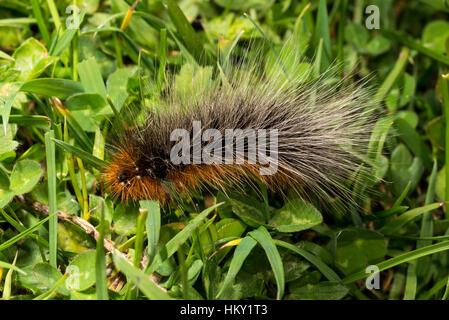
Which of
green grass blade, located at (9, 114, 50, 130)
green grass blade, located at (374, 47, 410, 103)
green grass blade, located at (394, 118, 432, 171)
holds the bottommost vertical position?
green grass blade, located at (394, 118, 432, 171)

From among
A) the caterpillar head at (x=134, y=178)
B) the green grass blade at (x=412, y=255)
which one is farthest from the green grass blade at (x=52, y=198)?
the green grass blade at (x=412, y=255)

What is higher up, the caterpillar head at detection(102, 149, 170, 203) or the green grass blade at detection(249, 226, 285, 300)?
the caterpillar head at detection(102, 149, 170, 203)

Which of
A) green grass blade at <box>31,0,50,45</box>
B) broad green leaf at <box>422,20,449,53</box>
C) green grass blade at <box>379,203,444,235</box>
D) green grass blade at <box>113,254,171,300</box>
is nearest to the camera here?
green grass blade at <box>113,254,171,300</box>

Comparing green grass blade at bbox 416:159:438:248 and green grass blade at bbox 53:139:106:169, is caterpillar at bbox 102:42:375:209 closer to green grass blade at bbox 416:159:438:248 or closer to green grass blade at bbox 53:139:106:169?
green grass blade at bbox 53:139:106:169

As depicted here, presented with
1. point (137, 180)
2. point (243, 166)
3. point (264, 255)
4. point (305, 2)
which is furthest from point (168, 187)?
point (305, 2)

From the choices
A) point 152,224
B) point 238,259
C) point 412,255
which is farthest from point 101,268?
point 412,255

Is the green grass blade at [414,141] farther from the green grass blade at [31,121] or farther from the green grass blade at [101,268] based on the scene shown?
the green grass blade at [31,121]

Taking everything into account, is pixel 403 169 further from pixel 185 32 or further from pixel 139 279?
pixel 139 279

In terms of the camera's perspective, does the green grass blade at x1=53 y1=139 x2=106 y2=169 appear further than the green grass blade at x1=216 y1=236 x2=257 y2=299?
Yes

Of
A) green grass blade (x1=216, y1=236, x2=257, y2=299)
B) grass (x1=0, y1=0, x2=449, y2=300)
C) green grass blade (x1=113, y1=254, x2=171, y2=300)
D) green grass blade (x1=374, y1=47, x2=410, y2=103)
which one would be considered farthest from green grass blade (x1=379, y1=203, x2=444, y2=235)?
green grass blade (x1=113, y1=254, x2=171, y2=300)
